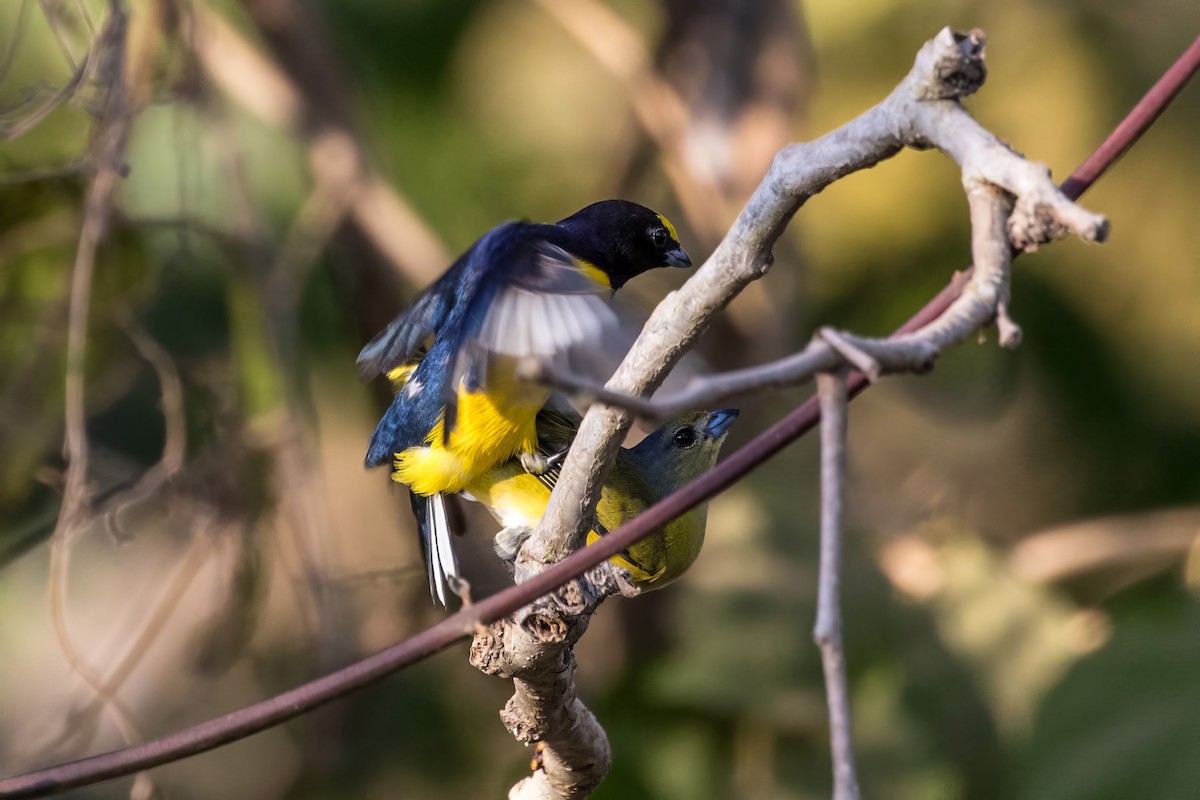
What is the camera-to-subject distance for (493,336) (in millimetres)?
1429

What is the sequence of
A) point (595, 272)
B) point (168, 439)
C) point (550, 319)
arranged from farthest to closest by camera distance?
point (168, 439) → point (595, 272) → point (550, 319)

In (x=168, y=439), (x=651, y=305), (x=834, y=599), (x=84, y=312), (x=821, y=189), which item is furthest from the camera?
(x=651, y=305)

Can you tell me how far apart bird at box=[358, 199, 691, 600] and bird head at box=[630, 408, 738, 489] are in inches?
8.4

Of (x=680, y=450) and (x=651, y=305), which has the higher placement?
(x=651, y=305)

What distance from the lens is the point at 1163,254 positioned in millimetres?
3150

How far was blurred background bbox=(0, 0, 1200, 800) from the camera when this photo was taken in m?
2.67

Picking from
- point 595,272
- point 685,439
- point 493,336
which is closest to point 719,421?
point 685,439

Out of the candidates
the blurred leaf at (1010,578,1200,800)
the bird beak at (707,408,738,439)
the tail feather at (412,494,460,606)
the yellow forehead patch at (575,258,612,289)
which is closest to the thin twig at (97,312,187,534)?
the tail feather at (412,494,460,606)

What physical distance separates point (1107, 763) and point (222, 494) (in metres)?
1.88

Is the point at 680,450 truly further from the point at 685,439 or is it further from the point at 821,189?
the point at 821,189

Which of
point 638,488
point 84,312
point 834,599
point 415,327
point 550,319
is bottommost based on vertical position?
point 834,599

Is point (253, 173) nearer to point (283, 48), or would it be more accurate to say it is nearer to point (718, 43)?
point (283, 48)

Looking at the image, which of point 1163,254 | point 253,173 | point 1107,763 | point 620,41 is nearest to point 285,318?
point 253,173

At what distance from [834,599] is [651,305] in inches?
75.4
